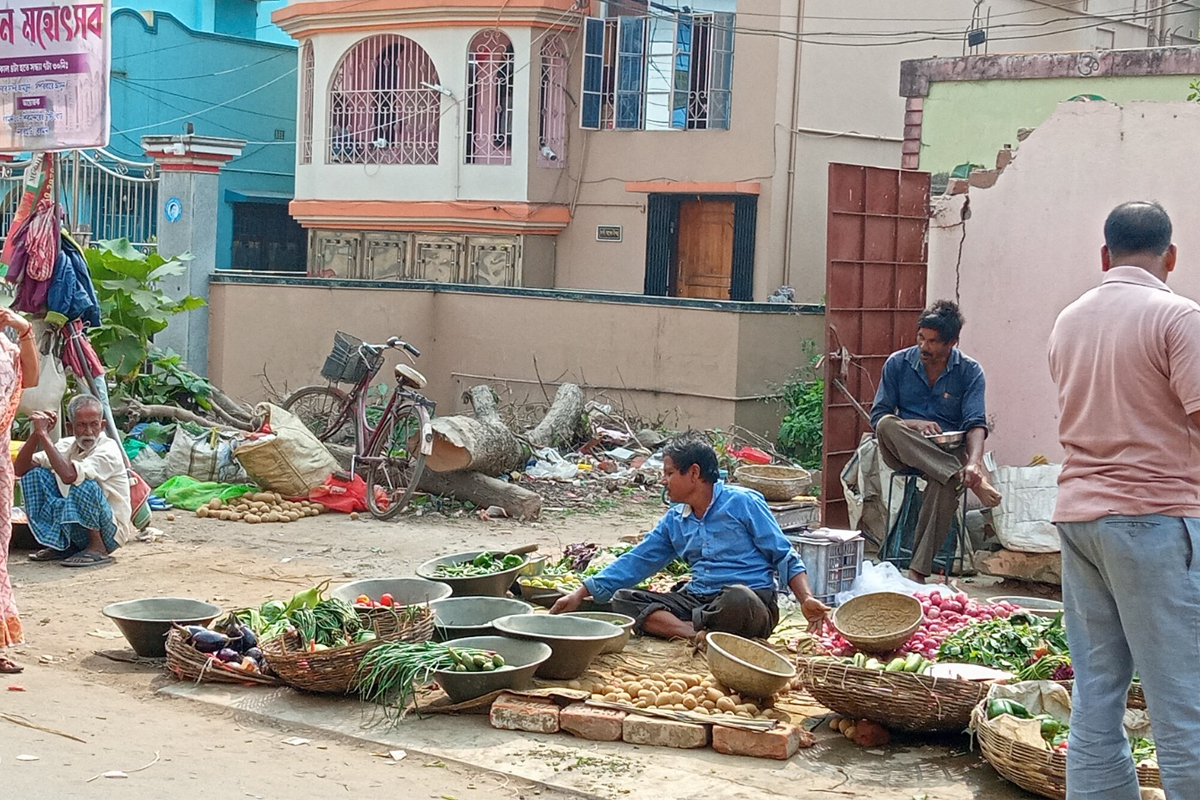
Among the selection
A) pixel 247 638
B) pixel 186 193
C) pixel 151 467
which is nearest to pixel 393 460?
pixel 151 467

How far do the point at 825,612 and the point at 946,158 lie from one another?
6760mm

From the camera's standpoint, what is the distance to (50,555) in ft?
28.7

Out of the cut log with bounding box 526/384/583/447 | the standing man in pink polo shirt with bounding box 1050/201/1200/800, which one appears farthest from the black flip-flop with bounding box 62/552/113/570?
the standing man in pink polo shirt with bounding box 1050/201/1200/800

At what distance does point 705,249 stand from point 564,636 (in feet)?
43.4

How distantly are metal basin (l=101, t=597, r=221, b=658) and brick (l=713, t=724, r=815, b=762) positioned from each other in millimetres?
2624

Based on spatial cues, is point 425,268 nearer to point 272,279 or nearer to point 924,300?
point 272,279

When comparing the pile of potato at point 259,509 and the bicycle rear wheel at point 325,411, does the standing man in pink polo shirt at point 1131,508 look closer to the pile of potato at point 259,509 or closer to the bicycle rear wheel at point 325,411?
the pile of potato at point 259,509

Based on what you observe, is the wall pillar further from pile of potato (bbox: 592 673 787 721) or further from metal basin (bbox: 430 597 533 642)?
pile of potato (bbox: 592 673 787 721)

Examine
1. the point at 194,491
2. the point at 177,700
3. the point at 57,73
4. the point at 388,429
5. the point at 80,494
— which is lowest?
the point at 177,700

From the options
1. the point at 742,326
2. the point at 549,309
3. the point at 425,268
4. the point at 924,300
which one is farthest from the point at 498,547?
the point at 425,268

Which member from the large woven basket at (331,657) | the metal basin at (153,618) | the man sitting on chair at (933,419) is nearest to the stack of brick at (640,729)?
the large woven basket at (331,657)

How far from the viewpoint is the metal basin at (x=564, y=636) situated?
6.05 m

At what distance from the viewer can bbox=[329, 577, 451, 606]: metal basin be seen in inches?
268

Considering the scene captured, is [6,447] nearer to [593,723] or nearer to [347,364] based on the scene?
[593,723]
